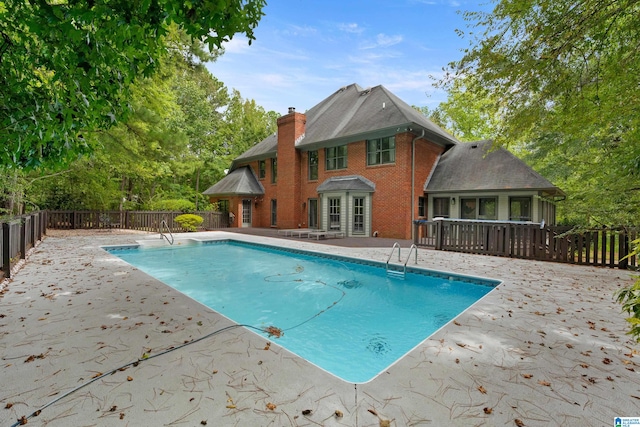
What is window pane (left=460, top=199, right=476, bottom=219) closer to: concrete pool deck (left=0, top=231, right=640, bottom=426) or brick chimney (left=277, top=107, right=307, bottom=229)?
brick chimney (left=277, top=107, right=307, bottom=229)

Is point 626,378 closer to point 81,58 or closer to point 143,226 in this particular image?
point 81,58

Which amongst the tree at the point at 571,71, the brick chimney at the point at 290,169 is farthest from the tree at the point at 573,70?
the brick chimney at the point at 290,169

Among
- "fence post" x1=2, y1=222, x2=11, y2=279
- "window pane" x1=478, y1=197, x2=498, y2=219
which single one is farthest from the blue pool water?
"window pane" x1=478, y1=197, x2=498, y2=219

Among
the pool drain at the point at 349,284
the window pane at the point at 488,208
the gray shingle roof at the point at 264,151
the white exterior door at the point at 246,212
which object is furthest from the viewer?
the white exterior door at the point at 246,212

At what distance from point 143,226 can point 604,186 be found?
21386 mm

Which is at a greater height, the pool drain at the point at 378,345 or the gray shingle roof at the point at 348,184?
the gray shingle roof at the point at 348,184

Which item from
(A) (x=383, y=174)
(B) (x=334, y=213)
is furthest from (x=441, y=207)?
(B) (x=334, y=213)

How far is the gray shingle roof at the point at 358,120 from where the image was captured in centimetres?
1435

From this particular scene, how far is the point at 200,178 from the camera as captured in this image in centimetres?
3006

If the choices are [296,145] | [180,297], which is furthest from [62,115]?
[296,145]

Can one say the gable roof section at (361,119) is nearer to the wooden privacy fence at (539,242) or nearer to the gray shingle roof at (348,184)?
the gray shingle roof at (348,184)

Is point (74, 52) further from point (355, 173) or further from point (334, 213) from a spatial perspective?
point (334, 213)

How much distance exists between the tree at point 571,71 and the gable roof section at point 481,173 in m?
6.01

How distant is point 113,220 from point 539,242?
22.1 meters
